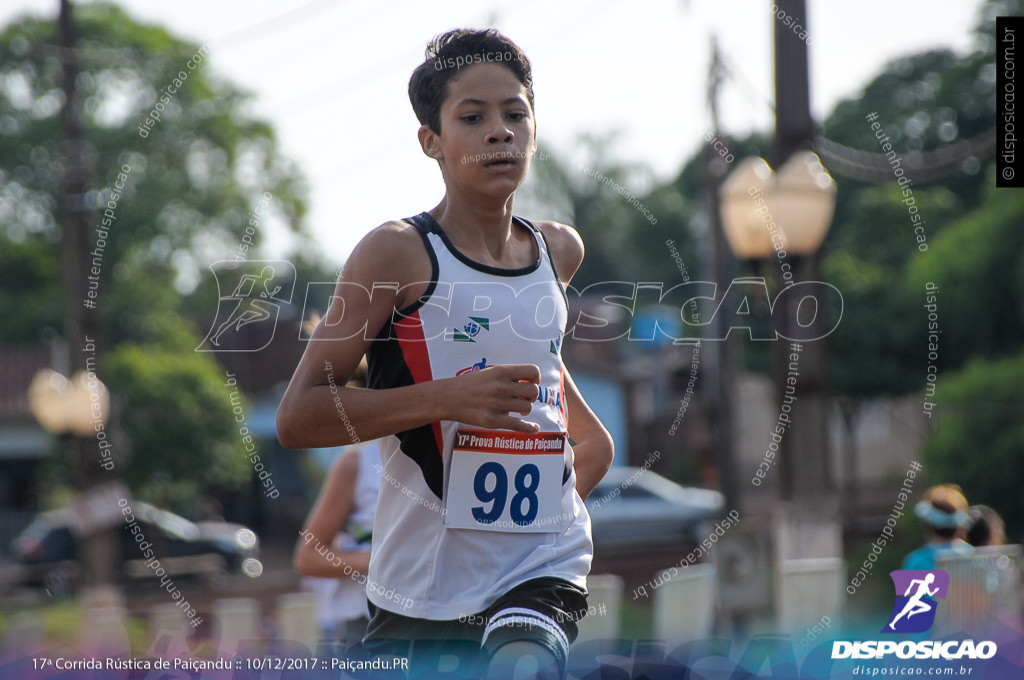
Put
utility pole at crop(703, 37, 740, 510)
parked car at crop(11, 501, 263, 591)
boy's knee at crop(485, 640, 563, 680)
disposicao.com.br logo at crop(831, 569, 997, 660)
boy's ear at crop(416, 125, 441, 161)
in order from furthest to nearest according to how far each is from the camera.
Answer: parked car at crop(11, 501, 263, 591) → utility pole at crop(703, 37, 740, 510) → disposicao.com.br logo at crop(831, 569, 997, 660) → boy's ear at crop(416, 125, 441, 161) → boy's knee at crop(485, 640, 563, 680)

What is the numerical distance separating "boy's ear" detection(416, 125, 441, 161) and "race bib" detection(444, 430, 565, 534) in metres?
0.60

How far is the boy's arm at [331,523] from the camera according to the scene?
4.06m

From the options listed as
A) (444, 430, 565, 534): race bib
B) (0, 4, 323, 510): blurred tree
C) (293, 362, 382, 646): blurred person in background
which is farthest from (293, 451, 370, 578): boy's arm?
(0, 4, 323, 510): blurred tree

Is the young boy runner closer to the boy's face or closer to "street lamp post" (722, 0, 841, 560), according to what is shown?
the boy's face

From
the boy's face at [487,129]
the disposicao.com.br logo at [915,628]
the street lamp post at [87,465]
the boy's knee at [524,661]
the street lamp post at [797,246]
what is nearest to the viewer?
the boy's knee at [524,661]

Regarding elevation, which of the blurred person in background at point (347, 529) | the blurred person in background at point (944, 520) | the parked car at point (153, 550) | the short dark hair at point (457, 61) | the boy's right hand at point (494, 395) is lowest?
the parked car at point (153, 550)

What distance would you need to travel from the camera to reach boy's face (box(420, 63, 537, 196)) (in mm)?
2346

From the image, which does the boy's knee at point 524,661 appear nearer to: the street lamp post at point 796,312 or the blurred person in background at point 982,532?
the street lamp post at point 796,312

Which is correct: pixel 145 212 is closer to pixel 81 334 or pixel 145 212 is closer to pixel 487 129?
pixel 81 334

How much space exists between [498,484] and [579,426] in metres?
0.41

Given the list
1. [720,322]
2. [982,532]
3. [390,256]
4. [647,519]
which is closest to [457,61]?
[390,256]

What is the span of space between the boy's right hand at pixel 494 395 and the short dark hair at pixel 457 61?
0.61 m

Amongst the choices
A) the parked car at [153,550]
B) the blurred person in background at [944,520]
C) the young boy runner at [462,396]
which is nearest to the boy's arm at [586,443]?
the young boy runner at [462,396]

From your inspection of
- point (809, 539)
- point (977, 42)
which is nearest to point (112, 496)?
point (809, 539)
